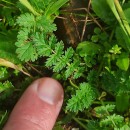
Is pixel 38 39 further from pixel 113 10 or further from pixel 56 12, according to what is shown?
pixel 113 10

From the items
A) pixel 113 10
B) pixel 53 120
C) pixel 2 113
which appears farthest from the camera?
pixel 2 113

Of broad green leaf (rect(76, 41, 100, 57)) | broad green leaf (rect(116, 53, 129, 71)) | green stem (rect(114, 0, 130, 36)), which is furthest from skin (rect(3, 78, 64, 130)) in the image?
green stem (rect(114, 0, 130, 36))

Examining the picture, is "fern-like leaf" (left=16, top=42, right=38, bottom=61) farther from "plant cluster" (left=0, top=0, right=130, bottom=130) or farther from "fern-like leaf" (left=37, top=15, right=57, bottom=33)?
"fern-like leaf" (left=37, top=15, right=57, bottom=33)

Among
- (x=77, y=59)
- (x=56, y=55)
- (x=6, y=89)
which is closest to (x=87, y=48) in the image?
(x=77, y=59)

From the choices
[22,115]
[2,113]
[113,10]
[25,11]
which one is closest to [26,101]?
[22,115]

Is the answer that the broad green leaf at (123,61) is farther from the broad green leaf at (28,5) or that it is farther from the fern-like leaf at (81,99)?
the broad green leaf at (28,5)

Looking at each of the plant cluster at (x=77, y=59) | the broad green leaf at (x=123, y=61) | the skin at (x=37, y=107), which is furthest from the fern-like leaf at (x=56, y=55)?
the broad green leaf at (x=123, y=61)
